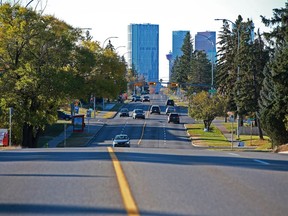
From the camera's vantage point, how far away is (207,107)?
83.9 metres

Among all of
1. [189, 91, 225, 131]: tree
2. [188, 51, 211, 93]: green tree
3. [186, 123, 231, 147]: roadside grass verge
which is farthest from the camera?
[188, 51, 211, 93]: green tree

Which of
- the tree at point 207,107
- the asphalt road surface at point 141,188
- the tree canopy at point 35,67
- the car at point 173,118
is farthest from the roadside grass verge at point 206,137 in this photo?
the asphalt road surface at point 141,188

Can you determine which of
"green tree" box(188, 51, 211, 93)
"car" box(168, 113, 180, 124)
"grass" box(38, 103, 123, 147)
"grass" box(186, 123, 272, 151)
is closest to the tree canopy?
"grass" box(38, 103, 123, 147)

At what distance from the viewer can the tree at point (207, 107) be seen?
8406cm

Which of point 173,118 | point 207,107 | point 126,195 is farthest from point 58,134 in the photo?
point 126,195

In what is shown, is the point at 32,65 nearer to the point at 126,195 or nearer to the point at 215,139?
the point at 215,139

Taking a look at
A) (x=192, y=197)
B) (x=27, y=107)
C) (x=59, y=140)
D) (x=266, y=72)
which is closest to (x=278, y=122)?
(x=266, y=72)

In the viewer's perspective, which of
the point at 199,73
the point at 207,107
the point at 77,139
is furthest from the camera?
the point at 199,73

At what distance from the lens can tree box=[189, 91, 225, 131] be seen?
8406cm

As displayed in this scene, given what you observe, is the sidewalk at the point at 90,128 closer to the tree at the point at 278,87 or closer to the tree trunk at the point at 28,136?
the tree trunk at the point at 28,136

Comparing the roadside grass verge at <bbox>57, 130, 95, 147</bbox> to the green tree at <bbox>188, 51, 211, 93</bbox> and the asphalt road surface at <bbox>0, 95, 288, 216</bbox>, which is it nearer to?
the asphalt road surface at <bbox>0, 95, 288, 216</bbox>

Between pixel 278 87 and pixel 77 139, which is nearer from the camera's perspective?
pixel 278 87

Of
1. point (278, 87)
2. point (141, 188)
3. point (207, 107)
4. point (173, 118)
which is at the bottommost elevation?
point (173, 118)

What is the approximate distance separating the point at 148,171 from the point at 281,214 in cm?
551
